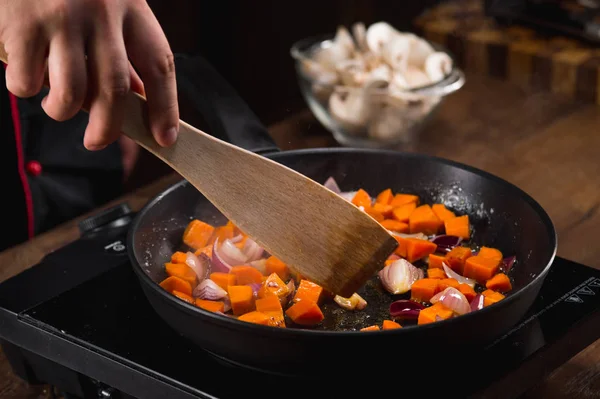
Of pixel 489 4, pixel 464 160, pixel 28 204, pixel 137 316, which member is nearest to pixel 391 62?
pixel 464 160

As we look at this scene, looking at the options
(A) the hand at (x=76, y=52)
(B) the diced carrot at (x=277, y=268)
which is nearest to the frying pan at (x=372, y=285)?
(B) the diced carrot at (x=277, y=268)


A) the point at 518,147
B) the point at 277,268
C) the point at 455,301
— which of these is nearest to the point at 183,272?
the point at 277,268

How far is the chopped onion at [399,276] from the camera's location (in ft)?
3.75

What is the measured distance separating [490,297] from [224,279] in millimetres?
364

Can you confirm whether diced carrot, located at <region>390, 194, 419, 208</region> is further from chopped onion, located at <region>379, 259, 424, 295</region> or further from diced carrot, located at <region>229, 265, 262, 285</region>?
diced carrot, located at <region>229, 265, 262, 285</region>

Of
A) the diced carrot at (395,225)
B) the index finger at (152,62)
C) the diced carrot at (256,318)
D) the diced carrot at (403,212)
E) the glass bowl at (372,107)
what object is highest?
the index finger at (152,62)

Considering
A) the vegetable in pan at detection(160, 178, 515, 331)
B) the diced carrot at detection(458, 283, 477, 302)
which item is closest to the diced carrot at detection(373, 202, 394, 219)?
the vegetable in pan at detection(160, 178, 515, 331)

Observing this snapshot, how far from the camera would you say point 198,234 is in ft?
4.16

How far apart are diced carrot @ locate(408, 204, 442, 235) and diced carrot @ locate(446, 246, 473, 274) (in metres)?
0.10

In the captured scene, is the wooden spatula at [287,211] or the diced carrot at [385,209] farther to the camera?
the diced carrot at [385,209]

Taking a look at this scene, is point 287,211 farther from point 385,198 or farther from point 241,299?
point 385,198

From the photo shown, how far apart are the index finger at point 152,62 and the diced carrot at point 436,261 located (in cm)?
45

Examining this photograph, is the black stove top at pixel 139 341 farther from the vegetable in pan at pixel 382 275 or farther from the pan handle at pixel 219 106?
the pan handle at pixel 219 106

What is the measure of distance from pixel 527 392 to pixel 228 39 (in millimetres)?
2056
